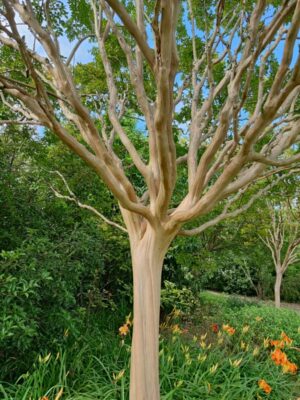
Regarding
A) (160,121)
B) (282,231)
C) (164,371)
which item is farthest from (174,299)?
(282,231)

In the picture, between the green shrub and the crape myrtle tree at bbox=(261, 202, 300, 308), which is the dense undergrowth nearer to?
the green shrub

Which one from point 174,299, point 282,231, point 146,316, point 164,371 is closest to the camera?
point 146,316

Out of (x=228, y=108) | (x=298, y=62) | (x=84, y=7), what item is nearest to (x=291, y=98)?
(x=228, y=108)

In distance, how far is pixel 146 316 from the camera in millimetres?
2334

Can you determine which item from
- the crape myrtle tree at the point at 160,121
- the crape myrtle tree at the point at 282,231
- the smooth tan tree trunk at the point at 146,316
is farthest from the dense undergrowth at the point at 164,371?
the crape myrtle tree at the point at 282,231

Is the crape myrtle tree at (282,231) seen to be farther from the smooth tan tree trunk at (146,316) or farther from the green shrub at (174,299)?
the smooth tan tree trunk at (146,316)

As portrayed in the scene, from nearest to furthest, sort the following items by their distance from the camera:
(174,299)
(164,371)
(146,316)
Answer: (146,316)
(164,371)
(174,299)

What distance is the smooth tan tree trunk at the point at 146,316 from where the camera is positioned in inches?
88.0

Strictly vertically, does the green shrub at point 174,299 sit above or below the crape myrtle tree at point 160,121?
below

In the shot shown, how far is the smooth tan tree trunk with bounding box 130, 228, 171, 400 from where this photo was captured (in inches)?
88.0

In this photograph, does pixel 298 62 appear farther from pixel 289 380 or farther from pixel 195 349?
pixel 289 380

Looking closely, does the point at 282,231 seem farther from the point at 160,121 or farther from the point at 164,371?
the point at 160,121

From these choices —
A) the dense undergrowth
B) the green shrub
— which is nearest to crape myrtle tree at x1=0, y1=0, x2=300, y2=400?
the dense undergrowth

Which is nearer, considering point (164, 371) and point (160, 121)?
point (160, 121)
